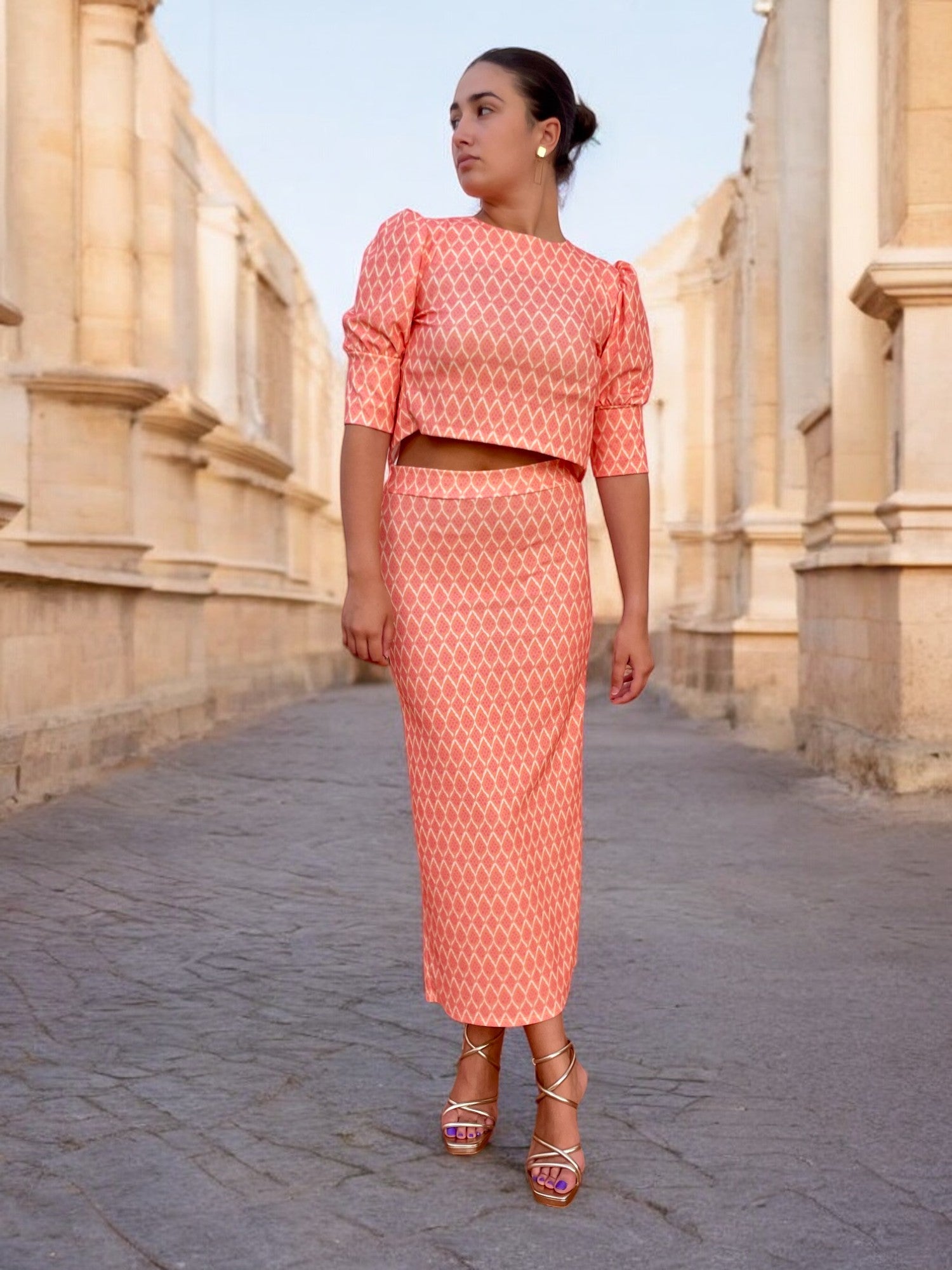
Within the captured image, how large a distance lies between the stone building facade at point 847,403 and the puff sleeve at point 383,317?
20.0 feet

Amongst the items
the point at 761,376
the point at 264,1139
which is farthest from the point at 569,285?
the point at 761,376

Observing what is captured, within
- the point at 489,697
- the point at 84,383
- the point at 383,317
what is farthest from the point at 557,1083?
the point at 84,383

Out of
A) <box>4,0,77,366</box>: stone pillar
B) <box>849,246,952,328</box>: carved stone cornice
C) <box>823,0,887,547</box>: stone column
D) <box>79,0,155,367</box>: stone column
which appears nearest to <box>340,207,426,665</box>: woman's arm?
<box>849,246,952,328</box>: carved stone cornice

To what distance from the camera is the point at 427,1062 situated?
162 inches

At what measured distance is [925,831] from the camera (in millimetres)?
7973

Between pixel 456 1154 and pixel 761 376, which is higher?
pixel 761 376

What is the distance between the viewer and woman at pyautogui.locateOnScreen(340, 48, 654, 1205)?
3322mm

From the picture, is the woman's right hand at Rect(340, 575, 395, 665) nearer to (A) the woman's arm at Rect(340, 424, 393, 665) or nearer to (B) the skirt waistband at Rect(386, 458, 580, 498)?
(A) the woman's arm at Rect(340, 424, 393, 665)

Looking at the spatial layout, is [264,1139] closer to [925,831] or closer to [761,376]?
[925,831]

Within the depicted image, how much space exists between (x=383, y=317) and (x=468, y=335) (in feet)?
0.50

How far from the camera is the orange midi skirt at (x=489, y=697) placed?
3.33 metres

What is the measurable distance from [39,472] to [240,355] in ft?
40.6

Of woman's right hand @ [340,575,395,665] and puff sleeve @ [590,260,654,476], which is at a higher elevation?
puff sleeve @ [590,260,654,476]

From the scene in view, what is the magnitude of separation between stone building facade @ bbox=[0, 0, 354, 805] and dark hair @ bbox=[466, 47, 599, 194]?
557 cm
